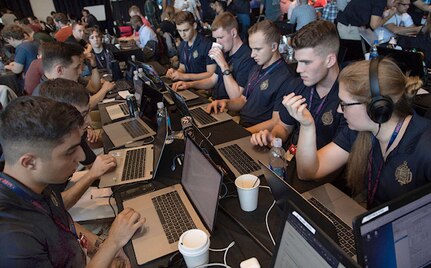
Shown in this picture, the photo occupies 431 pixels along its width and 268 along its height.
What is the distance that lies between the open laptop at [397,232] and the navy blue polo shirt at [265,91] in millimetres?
1453

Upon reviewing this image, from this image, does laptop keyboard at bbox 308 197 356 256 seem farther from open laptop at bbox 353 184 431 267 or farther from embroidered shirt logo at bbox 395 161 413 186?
embroidered shirt logo at bbox 395 161 413 186

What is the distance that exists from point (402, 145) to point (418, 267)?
52 cm

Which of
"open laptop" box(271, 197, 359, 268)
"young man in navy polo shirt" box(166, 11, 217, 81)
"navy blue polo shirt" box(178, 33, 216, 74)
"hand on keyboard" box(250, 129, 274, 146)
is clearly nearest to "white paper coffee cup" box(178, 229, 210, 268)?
"open laptop" box(271, 197, 359, 268)

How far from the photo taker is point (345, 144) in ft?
4.79

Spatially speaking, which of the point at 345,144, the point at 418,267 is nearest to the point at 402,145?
the point at 345,144

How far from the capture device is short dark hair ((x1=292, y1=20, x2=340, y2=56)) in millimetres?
1744

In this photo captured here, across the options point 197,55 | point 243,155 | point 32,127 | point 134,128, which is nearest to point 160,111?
point 134,128

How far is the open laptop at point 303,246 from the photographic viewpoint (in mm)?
579

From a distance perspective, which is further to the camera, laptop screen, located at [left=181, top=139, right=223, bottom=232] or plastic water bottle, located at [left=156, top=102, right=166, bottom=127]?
plastic water bottle, located at [left=156, top=102, right=166, bottom=127]

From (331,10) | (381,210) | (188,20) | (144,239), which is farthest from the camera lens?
(331,10)

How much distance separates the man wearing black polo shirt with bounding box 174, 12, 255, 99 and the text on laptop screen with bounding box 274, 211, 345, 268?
2.09m

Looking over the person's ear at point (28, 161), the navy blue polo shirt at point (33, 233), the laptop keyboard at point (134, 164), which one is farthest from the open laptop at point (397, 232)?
the laptop keyboard at point (134, 164)

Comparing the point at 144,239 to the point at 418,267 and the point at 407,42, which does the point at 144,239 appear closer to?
the point at 418,267

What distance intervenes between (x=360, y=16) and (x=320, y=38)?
2572 mm
